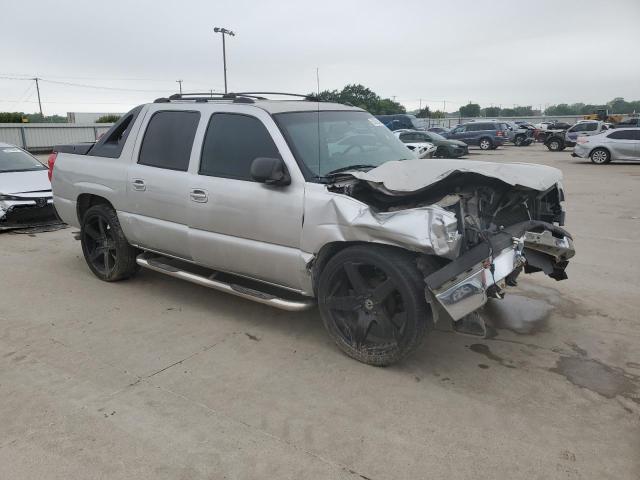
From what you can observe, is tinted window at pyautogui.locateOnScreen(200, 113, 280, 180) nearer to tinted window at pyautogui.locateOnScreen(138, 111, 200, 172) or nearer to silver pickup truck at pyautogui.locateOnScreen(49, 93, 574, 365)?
silver pickup truck at pyautogui.locateOnScreen(49, 93, 574, 365)

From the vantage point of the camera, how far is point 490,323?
448cm

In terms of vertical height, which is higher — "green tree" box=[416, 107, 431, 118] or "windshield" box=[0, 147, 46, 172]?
"green tree" box=[416, 107, 431, 118]

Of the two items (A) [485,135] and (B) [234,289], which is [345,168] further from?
(A) [485,135]

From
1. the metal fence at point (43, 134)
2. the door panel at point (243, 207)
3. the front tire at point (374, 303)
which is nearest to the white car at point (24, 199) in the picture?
the door panel at point (243, 207)

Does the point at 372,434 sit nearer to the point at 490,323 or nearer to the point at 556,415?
the point at 556,415

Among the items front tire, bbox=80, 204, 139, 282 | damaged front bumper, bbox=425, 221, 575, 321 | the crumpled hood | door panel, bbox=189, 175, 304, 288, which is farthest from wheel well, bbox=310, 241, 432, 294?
front tire, bbox=80, 204, 139, 282

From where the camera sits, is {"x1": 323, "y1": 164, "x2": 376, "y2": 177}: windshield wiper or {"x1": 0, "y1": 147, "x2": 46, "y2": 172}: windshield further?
{"x1": 0, "y1": 147, "x2": 46, "y2": 172}: windshield

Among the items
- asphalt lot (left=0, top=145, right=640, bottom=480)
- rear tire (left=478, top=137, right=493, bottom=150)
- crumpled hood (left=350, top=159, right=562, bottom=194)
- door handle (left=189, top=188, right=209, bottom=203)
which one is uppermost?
crumpled hood (left=350, top=159, right=562, bottom=194)

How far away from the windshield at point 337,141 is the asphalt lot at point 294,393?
142 cm

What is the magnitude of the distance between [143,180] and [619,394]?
4165 mm

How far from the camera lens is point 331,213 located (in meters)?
3.62

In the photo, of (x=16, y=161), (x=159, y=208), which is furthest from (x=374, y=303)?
(x=16, y=161)

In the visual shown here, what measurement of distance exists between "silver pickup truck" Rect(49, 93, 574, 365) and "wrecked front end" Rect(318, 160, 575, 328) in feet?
0.03

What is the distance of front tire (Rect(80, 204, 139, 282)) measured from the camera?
534 cm
